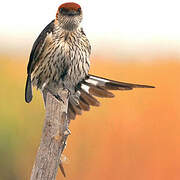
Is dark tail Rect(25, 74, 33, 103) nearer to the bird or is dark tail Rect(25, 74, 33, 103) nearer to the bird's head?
the bird

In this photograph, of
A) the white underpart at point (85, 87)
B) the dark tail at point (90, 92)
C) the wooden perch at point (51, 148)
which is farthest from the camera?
the white underpart at point (85, 87)

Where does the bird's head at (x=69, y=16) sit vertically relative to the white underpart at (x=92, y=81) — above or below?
above

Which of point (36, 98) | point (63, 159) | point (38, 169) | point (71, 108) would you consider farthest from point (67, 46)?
point (36, 98)

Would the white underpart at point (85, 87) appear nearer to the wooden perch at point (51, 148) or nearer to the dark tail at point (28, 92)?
the dark tail at point (28, 92)

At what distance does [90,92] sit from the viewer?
12.7 feet

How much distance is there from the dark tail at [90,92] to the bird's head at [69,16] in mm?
362

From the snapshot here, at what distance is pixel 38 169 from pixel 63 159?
55 cm

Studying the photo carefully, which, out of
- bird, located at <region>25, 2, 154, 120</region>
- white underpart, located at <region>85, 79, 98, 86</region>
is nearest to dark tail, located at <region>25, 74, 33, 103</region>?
bird, located at <region>25, 2, 154, 120</region>

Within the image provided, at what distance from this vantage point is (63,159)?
3617mm

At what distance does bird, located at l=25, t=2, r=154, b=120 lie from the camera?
381 centimetres

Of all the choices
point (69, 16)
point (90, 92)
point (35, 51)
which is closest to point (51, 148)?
point (90, 92)

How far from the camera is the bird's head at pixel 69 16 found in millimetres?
3798

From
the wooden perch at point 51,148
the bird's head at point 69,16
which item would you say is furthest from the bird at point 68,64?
the wooden perch at point 51,148

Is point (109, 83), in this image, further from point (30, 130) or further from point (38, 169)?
point (30, 130)
